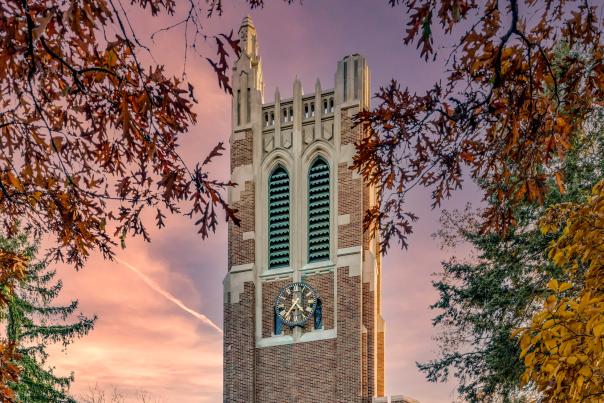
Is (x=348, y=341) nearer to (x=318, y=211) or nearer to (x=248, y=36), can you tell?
(x=318, y=211)

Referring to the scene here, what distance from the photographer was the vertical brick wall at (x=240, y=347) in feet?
110

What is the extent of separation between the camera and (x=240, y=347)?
3406 centimetres

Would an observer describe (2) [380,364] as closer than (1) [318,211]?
Yes

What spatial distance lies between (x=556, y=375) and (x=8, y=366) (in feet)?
20.5

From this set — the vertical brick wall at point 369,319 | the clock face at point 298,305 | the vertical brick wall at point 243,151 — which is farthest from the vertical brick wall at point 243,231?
the vertical brick wall at point 369,319

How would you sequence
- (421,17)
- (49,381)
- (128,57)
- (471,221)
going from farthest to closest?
1. (49,381)
2. (471,221)
3. (128,57)
4. (421,17)

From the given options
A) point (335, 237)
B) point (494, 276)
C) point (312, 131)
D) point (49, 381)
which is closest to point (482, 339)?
point (494, 276)

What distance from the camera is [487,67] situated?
6.57 meters

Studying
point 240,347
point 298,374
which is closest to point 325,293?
point 298,374

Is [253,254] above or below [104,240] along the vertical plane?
above

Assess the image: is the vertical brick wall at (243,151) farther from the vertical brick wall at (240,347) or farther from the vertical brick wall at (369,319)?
the vertical brick wall at (369,319)

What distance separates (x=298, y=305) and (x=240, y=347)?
2627 mm

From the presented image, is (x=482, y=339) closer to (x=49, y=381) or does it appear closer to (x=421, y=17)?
(x=49, y=381)

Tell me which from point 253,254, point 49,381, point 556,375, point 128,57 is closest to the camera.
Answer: point 556,375
